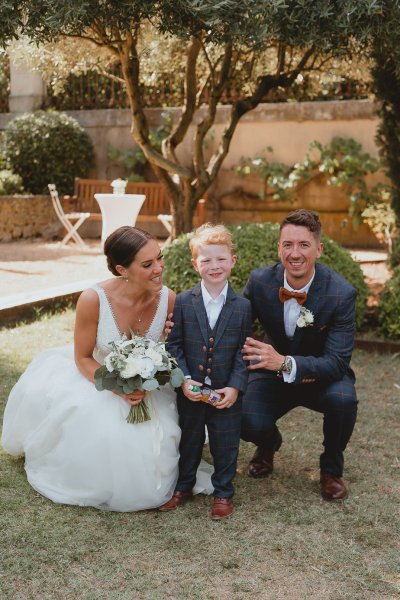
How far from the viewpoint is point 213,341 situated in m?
3.56

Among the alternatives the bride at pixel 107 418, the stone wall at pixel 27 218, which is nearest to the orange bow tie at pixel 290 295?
the bride at pixel 107 418

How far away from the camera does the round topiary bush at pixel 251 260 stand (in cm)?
669

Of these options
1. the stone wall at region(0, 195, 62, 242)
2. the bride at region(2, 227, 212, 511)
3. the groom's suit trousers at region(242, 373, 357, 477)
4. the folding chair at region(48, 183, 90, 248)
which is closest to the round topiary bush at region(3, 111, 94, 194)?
the stone wall at region(0, 195, 62, 242)

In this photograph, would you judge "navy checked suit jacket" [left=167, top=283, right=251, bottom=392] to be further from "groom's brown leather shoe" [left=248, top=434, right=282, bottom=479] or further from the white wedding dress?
"groom's brown leather shoe" [left=248, top=434, right=282, bottom=479]

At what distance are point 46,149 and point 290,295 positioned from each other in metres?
11.3

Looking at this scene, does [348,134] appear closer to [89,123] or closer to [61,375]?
[89,123]

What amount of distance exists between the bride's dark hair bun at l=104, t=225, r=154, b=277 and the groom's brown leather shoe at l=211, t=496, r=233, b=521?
4.04 ft

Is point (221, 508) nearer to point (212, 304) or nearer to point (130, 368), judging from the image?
point (130, 368)

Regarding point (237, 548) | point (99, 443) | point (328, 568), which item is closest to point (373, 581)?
point (328, 568)

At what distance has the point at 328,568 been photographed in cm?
306

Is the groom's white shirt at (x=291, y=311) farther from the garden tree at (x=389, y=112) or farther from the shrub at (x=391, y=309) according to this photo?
the garden tree at (x=389, y=112)

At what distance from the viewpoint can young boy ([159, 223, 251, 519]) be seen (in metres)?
3.53

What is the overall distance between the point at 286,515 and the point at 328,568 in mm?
508

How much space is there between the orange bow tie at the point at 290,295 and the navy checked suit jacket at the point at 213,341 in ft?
0.71
